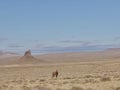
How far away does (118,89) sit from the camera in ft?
84.8

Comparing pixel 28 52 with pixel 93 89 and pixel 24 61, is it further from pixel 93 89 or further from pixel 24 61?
pixel 93 89

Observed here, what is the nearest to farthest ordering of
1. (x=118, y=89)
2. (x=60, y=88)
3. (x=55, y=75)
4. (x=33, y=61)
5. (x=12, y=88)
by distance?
1. (x=118, y=89)
2. (x=60, y=88)
3. (x=12, y=88)
4. (x=55, y=75)
5. (x=33, y=61)

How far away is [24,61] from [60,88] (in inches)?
5851

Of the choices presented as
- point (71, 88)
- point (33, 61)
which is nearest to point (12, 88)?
point (71, 88)

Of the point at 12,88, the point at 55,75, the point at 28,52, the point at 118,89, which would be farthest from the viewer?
the point at 28,52

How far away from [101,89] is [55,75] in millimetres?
20739

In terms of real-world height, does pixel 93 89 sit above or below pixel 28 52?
below

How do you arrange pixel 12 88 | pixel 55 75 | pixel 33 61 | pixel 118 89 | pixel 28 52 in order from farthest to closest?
pixel 28 52, pixel 33 61, pixel 55 75, pixel 12 88, pixel 118 89

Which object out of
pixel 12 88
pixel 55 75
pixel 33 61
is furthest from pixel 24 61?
pixel 12 88

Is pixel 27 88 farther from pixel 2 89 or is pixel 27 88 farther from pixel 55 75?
pixel 55 75

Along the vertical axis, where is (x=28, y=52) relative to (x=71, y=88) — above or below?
above

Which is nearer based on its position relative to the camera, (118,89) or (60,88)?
(118,89)

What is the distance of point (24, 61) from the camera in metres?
175

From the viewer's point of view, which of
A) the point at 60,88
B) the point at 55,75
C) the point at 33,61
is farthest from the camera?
the point at 33,61
